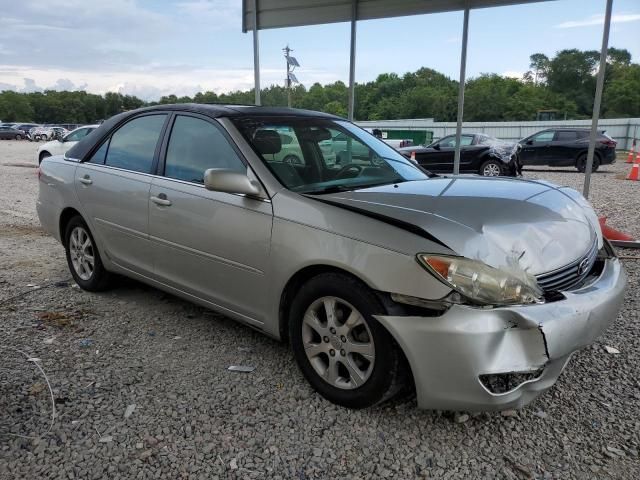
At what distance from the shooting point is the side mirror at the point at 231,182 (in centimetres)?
299

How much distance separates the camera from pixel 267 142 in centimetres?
337

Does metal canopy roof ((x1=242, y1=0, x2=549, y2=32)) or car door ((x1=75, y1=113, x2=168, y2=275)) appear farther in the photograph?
metal canopy roof ((x1=242, y1=0, x2=549, y2=32))

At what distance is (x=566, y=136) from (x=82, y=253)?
59.6 feet

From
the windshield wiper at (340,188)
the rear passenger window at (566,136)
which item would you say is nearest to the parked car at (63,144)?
the windshield wiper at (340,188)

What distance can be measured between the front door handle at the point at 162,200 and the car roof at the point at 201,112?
635 millimetres

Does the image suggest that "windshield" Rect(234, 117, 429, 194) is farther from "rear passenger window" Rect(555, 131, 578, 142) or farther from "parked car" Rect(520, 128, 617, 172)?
"rear passenger window" Rect(555, 131, 578, 142)

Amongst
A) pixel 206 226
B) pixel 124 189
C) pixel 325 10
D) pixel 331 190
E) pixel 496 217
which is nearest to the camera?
pixel 496 217

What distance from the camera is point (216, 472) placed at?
2.31 metres

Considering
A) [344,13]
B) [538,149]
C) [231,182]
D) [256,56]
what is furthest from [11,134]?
[231,182]

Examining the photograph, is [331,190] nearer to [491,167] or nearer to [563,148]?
[491,167]

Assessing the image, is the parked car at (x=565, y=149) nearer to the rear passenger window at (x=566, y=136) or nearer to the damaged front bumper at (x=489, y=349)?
the rear passenger window at (x=566, y=136)

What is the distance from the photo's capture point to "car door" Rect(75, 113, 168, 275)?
12.7ft

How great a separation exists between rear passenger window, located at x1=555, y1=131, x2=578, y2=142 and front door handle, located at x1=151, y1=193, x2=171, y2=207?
18.2 meters

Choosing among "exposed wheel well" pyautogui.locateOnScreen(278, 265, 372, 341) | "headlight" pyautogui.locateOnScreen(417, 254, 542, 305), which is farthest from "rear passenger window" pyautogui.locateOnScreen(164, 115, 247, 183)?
"headlight" pyautogui.locateOnScreen(417, 254, 542, 305)
